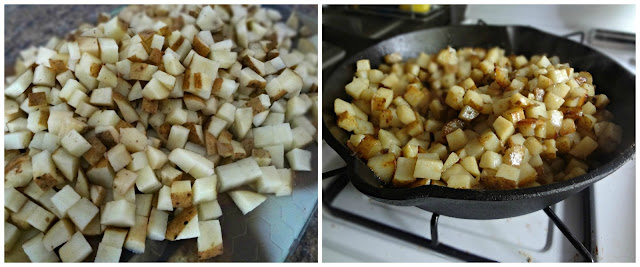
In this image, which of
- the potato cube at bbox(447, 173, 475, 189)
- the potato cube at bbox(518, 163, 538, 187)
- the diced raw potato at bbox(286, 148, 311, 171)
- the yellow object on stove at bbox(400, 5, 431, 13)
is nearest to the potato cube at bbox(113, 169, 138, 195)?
the diced raw potato at bbox(286, 148, 311, 171)

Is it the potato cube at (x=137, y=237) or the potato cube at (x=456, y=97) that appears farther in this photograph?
the potato cube at (x=456, y=97)

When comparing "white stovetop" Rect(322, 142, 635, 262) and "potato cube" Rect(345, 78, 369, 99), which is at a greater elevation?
"potato cube" Rect(345, 78, 369, 99)

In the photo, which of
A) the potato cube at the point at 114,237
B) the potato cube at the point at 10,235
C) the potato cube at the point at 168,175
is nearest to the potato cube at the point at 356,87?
the potato cube at the point at 168,175

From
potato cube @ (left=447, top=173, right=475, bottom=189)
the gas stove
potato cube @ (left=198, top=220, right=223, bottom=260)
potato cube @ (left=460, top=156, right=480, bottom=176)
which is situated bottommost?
the gas stove

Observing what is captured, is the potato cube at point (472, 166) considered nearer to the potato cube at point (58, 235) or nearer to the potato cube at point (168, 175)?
the potato cube at point (168, 175)

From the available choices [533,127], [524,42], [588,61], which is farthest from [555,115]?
[524,42]

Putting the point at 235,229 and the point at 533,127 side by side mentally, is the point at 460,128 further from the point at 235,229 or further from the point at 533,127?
the point at 235,229

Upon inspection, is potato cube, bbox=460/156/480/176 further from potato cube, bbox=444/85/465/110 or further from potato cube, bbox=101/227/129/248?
potato cube, bbox=101/227/129/248
